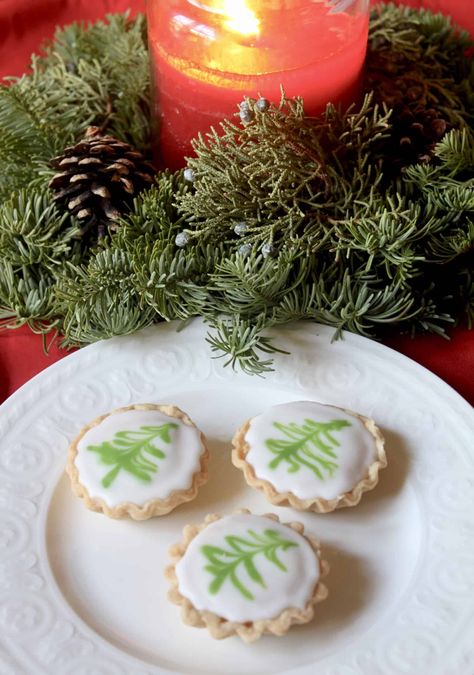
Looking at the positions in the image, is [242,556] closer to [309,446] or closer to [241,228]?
[309,446]

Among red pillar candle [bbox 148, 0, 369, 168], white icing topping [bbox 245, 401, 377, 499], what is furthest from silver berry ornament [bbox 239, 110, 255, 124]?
white icing topping [bbox 245, 401, 377, 499]

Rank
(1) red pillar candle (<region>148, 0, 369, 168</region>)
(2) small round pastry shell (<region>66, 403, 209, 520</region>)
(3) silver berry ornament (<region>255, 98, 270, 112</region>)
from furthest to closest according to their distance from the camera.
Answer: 1. (1) red pillar candle (<region>148, 0, 369, 168</region>)
2. (3) silver berry ornament (<region>255, 98, 270, 112</region>)
3. (2) small round pastry shell (<region>66, 403, 209, 520</region>)

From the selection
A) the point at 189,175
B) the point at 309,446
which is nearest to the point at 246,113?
the point at 189,175

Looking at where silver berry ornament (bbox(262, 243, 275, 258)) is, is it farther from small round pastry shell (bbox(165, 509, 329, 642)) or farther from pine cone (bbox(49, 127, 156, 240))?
small round pastry shell (bbox(165, 509, 329, 642))

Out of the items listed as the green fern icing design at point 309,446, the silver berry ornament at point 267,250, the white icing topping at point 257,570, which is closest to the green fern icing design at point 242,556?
the white icing topping at point 257,570

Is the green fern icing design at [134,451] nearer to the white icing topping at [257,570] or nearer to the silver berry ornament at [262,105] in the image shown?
the white icing topping at [257,570]

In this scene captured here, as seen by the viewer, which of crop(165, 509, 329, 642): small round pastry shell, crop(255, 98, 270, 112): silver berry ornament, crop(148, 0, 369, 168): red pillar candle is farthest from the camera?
crop(148, 0, 369, 168): red pillar candle

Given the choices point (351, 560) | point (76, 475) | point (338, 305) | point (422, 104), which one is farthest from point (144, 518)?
point (422, 104)
